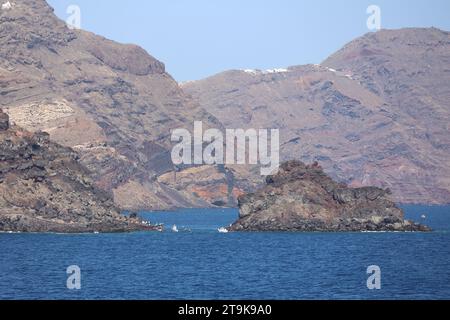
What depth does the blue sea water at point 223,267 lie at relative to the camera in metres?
104

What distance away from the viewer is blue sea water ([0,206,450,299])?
10419 cm

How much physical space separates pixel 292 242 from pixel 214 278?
69193 millimetres

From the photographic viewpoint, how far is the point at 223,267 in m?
136

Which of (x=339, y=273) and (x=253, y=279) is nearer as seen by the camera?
(x=253, y=279)
